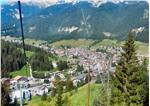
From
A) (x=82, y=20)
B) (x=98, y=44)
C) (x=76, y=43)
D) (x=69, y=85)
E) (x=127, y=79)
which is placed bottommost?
(x=69, y=85)

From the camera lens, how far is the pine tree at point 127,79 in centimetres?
2822

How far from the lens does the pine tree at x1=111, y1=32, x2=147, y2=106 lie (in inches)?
1111

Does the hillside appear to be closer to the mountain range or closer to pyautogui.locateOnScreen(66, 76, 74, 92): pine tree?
the mountain range

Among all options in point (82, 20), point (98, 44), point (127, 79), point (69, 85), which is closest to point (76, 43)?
point (82, 20)

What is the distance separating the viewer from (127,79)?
94.6 ft

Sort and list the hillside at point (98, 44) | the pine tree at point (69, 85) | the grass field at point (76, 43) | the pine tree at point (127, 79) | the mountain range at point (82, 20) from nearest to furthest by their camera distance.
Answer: the pine tree at point (127, 79)
the pine tree at point (69, 85)
the hillside at point (98, 44)
the mountain range at point (82, 20)
the grass field at point (76, 43)

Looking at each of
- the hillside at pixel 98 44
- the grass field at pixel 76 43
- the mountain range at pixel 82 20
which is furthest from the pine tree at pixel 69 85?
the grass field at pixel 76 43

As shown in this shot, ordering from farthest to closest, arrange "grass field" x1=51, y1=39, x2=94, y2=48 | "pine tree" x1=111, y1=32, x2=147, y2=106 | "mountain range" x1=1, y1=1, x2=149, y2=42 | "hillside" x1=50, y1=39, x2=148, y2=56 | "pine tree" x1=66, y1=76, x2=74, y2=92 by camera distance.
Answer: "grass field" x1=51, y1=39, x2=94, y2=48
"mountain range" x1=1, y1=1, x2=149, y2=42
"hillside" x1=50, y1=39, x2=148, y2=56
"pine tree" x1=66, y1=76, x2=74, y2=92
"pine tree" x1=111, y1=32, x2=147, y2=106

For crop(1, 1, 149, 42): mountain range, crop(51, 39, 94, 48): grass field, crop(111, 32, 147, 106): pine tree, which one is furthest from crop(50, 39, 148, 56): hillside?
crop(111, 32, 147, 106): pine tree

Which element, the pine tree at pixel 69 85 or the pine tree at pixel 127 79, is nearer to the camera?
the pine tree at pixel 127 79

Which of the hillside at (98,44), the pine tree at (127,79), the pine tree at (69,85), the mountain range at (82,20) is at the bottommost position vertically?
the pine tree at (69,85)

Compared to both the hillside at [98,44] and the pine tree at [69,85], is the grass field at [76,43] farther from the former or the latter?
the pine tree at [69,85]

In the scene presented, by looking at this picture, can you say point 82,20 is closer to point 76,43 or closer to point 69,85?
point 76,43

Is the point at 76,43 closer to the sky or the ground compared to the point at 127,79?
closer to the sky
